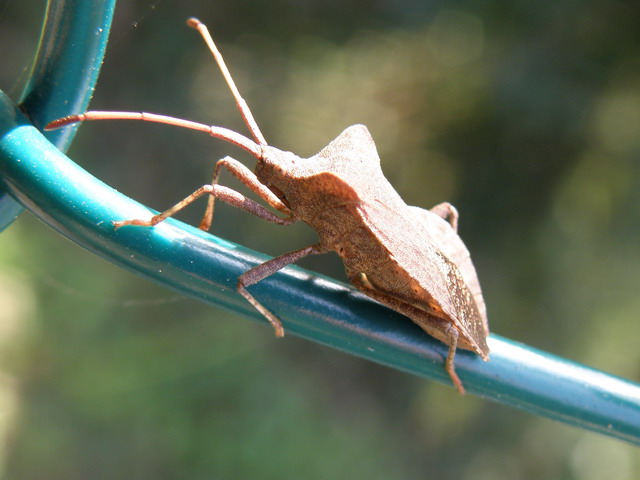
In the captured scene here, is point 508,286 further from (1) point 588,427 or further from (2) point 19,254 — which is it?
(2) point 19,254

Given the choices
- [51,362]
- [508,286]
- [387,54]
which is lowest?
[51,362]

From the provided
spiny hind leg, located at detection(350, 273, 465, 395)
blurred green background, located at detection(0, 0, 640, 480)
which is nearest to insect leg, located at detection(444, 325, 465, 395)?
spiny hind leg, located at detection(350, 273, 465, 395)

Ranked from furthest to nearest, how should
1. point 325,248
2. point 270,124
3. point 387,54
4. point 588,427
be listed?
point 270,124, point 387,54, point 325,248, point 588,427

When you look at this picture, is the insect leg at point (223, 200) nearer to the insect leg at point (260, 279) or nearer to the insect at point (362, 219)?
the insect at point (362, 219)

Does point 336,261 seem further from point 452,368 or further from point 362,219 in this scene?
point 452,368

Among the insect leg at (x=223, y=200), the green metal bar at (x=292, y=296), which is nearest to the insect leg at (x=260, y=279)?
the green metal bar at (x=292, y=296)

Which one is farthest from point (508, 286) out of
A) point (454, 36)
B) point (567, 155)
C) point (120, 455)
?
point (120, 455)
